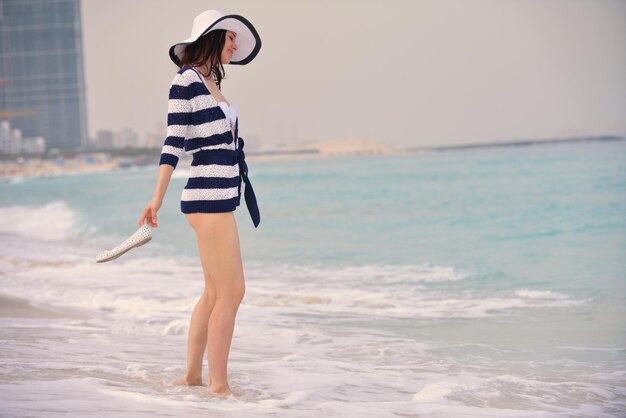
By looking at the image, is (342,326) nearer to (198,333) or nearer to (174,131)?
(198,333)

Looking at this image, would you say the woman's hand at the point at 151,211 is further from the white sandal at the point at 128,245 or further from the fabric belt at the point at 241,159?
the fabric belt at the point at 241,159

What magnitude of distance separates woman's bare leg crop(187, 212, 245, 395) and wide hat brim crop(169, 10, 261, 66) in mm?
443

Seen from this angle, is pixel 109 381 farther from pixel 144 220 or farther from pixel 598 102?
pixel 598 102

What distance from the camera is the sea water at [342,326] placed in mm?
2352

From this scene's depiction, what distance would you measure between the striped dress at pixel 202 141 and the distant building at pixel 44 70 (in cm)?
5292

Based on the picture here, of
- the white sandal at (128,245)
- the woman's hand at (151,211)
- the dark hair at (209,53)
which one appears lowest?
the white sandal at (128,245)

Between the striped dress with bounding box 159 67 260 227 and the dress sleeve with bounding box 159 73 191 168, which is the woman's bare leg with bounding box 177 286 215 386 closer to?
the striped dress with bounding box 159 67 260 227

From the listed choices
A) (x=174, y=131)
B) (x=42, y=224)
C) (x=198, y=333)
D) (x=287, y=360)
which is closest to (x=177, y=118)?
(x=174, y=131)

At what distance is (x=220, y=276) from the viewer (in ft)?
7.36

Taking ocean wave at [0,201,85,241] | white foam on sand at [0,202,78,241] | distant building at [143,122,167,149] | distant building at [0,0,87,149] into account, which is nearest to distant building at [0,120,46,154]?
distant building at [0,0,87,149]

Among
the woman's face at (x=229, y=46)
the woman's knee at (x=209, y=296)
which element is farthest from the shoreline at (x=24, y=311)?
the woman's face at (x=229, y=46)

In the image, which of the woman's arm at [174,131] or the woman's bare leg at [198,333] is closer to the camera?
the woman's arm at [174,131]

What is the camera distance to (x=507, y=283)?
566 cm

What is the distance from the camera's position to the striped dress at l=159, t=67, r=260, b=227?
2.17m
